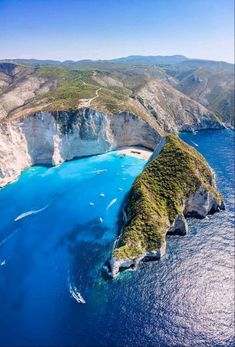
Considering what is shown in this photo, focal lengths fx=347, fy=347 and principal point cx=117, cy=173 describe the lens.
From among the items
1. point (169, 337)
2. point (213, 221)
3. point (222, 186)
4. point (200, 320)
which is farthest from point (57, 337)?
point (222, 186)

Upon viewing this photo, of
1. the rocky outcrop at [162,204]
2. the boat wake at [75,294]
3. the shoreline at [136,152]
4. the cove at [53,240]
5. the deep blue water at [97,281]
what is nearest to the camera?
the deep blue water at [97,281]

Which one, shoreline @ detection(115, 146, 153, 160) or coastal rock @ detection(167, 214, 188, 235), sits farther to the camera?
shoreline @ detection(115, 146, 153, 160)

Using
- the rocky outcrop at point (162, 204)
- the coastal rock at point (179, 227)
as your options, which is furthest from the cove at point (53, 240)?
the coastal rock at point (179, 227)

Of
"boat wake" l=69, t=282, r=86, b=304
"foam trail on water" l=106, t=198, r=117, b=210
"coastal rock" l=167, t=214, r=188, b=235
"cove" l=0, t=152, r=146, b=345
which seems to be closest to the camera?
"cove" l=0, t=152, r=146, b=345

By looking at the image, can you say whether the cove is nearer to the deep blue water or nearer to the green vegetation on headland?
the deep blue water

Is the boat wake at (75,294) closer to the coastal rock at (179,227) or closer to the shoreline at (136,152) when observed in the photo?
the coastal rock at (179,227)

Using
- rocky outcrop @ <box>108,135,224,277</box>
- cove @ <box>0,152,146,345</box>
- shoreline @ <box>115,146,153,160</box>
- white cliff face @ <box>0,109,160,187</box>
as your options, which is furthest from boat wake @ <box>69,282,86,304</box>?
shoreline @ <box>115,146,153,160</box>
